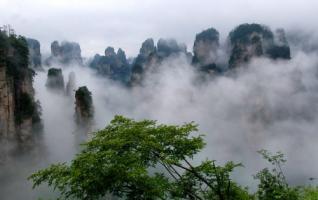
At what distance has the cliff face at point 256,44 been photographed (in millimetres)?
155125

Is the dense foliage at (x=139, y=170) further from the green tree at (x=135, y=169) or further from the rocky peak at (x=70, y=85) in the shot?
the rocky peak at (x=70, y=85)

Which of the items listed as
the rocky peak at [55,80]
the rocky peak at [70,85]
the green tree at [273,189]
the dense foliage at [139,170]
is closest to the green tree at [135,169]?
the dense foliage at [139,170]

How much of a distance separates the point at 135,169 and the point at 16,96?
220 feet

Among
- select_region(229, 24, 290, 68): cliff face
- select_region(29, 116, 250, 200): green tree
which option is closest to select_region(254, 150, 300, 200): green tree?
select_region(29, 116, 250, 200): green tree

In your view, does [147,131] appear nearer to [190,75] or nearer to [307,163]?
[307,163]

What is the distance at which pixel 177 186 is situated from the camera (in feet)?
83.9

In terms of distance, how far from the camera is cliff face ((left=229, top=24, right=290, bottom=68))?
155125 millimetres

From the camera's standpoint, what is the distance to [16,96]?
8606 cm

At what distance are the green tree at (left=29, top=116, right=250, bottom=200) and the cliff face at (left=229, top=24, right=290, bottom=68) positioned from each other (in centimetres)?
13179

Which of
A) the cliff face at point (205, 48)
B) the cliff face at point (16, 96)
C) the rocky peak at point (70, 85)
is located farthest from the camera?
the cliff face at point (205, 48)

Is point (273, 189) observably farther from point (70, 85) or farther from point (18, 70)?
point (70, 85)

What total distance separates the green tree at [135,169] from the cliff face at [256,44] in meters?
132

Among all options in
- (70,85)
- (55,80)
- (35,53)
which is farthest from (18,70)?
(35,53)

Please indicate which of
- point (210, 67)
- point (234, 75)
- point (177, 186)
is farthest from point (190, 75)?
point (177, 186)
